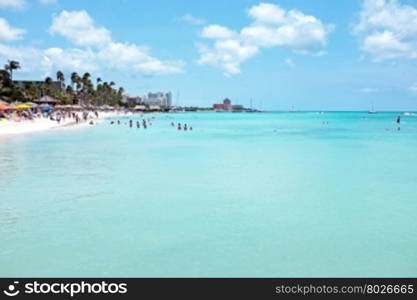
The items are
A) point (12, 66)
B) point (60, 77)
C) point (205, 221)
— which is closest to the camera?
point (205, 221)

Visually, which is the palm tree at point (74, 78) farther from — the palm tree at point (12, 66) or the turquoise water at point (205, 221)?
the turquoise water at point (205, 221)

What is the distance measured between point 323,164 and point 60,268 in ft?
48.1

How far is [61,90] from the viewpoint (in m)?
107

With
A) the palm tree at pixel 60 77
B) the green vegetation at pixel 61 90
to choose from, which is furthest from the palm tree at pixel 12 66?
the palm tree at pixel 60 77

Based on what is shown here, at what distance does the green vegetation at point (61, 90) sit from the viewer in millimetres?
64812

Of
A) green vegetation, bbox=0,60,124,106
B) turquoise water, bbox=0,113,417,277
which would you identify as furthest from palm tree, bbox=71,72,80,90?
turquoise water, bbox=0,113,417,277

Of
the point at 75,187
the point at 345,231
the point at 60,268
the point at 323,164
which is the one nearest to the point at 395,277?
the point at 345,231

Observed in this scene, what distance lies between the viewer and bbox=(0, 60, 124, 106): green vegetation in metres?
64.8

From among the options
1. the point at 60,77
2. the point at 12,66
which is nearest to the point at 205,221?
the point at 12,66

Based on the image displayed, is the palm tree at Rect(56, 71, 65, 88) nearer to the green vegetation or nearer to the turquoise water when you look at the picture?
the green vegetation

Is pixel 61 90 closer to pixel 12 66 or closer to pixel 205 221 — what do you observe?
pixel 12 66

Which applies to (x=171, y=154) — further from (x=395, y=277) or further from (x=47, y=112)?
(x=47, y=112)

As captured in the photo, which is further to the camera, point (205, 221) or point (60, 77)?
point (60, 77)

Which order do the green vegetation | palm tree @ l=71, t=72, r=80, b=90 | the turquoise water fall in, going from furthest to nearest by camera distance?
palm tree @ l=71, t=72, r=80, b=90, the green vegetation, the turquoise water
